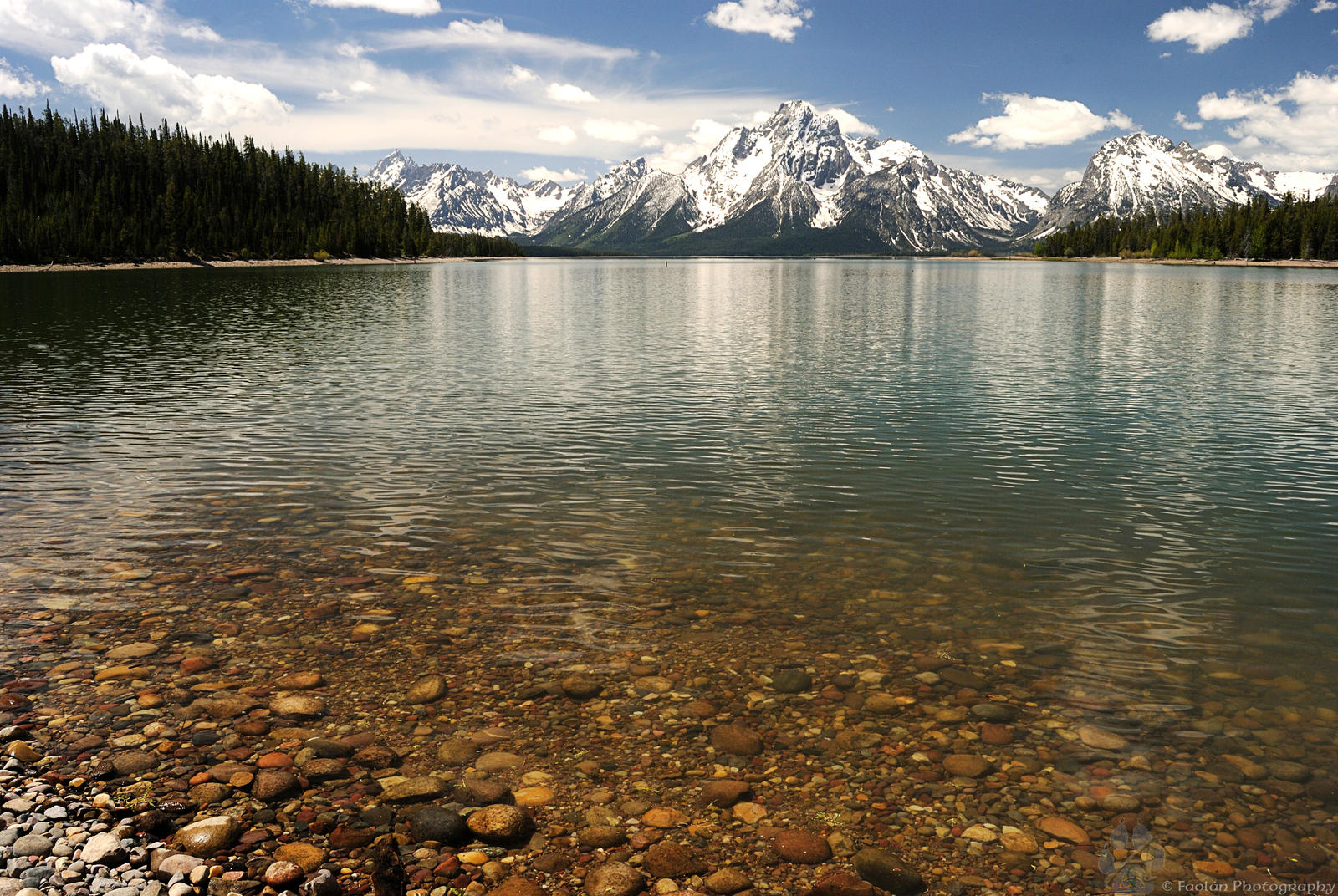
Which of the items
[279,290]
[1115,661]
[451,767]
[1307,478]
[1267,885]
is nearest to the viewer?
[1267,885]

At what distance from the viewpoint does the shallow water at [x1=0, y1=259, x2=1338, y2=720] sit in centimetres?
1444

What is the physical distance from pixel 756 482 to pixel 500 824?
1487cm

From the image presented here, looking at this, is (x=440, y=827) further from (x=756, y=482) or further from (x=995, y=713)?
(x=756, y=482)

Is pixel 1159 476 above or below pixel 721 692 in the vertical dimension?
above

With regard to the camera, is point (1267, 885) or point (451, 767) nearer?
point (1267, 885)

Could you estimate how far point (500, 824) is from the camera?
8539 millimetres

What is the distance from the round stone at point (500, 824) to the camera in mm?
8414

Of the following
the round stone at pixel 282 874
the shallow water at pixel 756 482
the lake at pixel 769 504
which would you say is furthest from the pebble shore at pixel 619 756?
the shallow water at pixel 756 482

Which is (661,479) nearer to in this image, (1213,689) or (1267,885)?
(1213,689)

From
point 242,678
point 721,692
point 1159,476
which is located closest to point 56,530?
point 242,678

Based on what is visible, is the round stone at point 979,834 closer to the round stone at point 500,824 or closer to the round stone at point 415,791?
the round stone at point 500,824

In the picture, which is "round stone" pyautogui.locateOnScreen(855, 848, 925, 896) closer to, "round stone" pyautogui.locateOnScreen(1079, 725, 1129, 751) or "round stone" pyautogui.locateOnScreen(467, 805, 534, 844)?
"round stone" pyautogui.locateOnScreen(467, 805, 534, 844)

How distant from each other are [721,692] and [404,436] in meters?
19.4

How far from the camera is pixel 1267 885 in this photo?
7.96 meters
